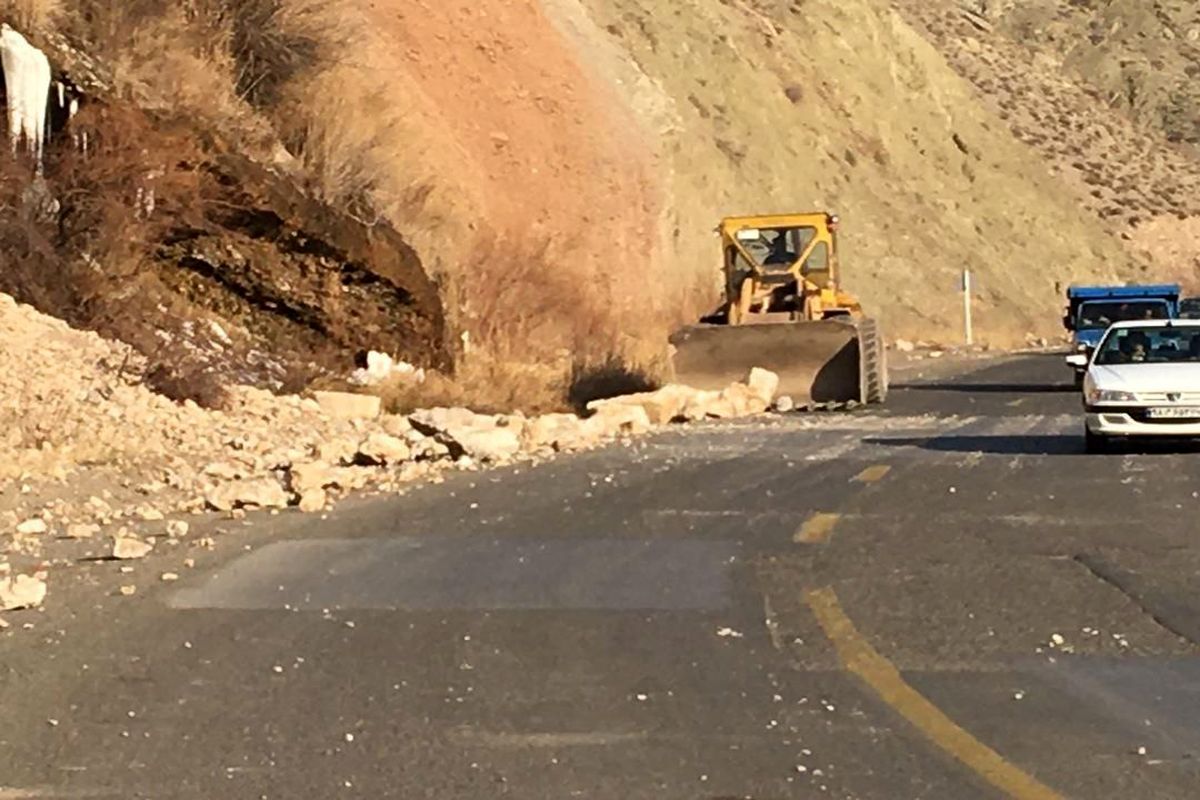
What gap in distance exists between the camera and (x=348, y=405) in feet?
73.5

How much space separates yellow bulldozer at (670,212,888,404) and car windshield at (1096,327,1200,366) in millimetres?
6939

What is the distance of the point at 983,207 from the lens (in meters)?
70.0

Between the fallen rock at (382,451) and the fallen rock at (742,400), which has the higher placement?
the fallen rock at (382,451)

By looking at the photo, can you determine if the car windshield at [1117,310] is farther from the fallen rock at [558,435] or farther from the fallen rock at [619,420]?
the fallen rock at [558,435]

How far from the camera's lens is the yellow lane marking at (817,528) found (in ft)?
43.3

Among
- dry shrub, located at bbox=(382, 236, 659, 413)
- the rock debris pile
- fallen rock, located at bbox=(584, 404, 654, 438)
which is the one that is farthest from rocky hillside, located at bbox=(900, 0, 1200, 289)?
the rock debris pile

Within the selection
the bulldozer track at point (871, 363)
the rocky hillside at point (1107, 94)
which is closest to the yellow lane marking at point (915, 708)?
the bulldozer track at point (871, 363)

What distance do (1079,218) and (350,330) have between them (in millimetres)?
54781

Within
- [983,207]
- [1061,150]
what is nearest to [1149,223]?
[1061,150]

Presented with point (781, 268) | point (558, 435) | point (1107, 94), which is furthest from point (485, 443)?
point (1107, 94)

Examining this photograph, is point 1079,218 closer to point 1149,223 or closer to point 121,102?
point 1149,223

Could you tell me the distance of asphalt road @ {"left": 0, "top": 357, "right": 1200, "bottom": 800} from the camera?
23.5 ft

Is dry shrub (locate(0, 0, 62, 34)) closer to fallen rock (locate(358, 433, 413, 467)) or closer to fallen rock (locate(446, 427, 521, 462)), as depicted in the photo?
fallen rock (locate(446, 427, 521, 462))

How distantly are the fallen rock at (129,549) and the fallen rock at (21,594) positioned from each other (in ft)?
4.62
